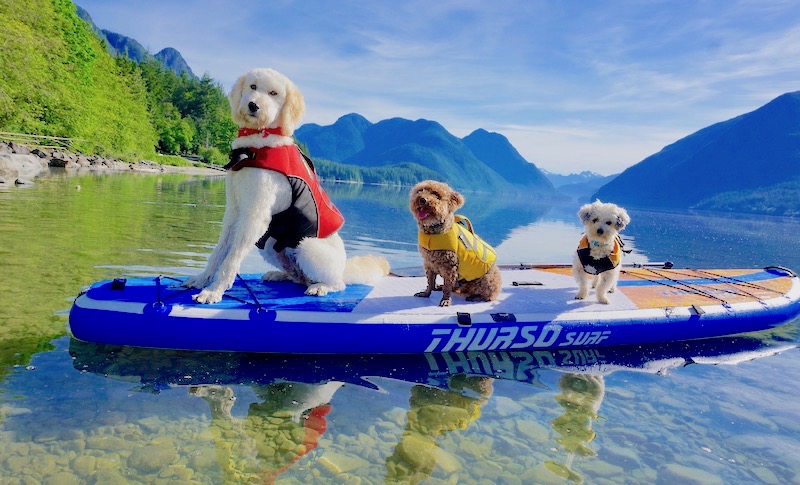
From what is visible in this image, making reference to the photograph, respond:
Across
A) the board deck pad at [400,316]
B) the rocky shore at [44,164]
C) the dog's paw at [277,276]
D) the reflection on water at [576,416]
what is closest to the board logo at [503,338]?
the board deck pad at [400,316]

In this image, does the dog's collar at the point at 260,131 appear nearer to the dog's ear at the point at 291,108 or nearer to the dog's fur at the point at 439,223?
the dog's ear at the point at 291,108

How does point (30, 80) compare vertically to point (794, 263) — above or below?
above

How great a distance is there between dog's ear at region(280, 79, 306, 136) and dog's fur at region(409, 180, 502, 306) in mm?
1521

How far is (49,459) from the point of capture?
10.3 feet

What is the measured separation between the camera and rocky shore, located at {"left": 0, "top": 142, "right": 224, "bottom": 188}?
21422mm

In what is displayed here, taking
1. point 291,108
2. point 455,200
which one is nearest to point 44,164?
point 291,108

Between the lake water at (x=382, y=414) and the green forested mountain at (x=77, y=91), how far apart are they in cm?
3031

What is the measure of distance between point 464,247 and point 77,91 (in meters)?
46.0

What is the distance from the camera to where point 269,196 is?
4.79 metres

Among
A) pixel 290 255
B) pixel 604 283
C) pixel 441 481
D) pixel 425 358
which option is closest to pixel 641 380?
pixel 604 283

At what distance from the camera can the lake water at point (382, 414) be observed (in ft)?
11.1

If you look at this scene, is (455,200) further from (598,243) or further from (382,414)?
(382,414)

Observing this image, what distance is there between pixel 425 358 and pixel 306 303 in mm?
1581

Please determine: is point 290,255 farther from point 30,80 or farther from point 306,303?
point 30,80
